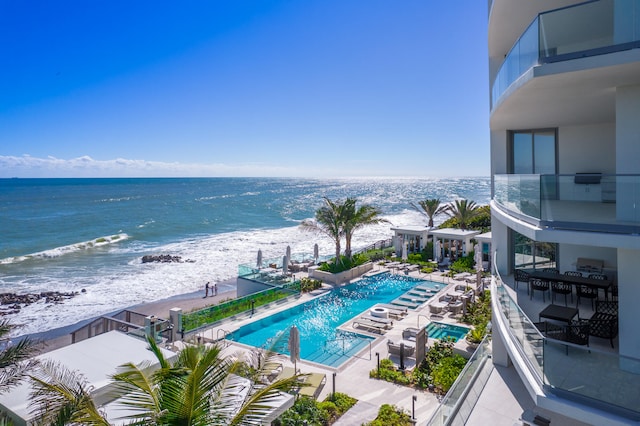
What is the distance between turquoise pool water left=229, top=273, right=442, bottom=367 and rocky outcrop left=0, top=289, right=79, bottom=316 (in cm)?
1764

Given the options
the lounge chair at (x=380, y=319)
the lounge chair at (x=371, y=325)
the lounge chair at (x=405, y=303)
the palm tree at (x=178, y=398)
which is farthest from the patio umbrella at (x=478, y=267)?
the palm tree at (x=178, y=398)

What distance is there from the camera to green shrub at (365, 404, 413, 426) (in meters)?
10.8

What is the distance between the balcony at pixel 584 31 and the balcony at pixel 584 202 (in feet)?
6.38

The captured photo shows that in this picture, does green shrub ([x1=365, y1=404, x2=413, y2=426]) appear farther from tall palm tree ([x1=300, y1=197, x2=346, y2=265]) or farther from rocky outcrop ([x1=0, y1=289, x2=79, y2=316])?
rocky outcrop ([x1=0, y1=289, x2=79, y2=316])

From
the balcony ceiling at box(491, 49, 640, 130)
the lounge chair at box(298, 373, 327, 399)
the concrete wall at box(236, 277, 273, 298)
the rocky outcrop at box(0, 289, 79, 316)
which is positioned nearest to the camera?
the balcony ceiling at box(491, 49, 640, 130)

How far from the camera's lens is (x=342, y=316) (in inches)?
851

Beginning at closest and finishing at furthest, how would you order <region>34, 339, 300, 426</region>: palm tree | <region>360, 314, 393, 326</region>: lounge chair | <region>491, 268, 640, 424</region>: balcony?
<region>491, 268, 640, 424</region>: balcony < <region>34, 339, 300, 426</region>: palm tree < <region>360, 314, 393, 326</region>: lounge chair

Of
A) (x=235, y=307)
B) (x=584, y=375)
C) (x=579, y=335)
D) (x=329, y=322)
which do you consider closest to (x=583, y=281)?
(x=579, y=335)

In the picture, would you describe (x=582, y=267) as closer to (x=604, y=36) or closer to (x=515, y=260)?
(x=515, y=260)

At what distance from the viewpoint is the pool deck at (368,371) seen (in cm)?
1188

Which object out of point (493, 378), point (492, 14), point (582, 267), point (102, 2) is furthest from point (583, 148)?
point (102, 2)

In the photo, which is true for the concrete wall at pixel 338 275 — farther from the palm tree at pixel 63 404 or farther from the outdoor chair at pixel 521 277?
the palm tree at pixel 63 404

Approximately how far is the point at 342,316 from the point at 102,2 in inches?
1043

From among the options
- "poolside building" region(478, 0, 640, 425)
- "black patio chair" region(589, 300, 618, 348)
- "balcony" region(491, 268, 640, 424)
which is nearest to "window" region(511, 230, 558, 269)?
"poolside building" region(478, 0, 640, 425)
